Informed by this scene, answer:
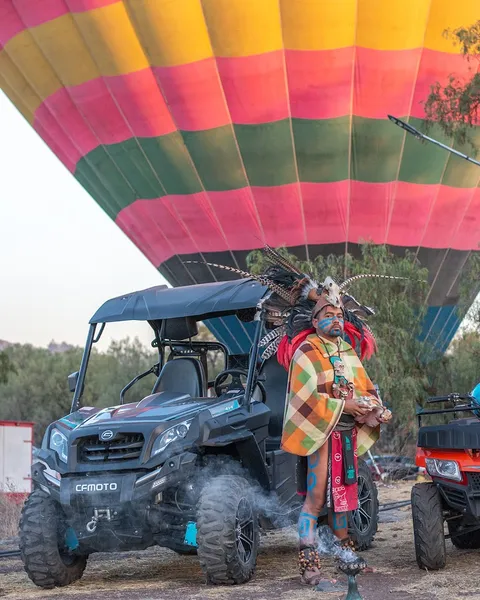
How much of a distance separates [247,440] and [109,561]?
196 cm

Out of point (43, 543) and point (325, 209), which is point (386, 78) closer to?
point (325, 209)

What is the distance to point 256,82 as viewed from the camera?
63.7 ft

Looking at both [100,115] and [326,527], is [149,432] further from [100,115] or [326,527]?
[100,115]

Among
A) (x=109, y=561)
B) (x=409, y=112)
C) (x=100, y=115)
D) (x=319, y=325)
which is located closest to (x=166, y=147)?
(x=100, y=115)

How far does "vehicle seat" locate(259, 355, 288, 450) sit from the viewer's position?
8570 mm

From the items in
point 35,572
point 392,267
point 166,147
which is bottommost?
point 35,572

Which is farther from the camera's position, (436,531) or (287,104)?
(287,104)

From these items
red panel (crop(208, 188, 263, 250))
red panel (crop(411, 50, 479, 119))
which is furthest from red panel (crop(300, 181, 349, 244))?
red panel (crop(411, 50, 479, 119))

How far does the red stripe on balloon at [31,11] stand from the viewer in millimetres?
19719

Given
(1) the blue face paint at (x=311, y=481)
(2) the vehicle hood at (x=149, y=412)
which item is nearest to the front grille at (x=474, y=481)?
(1) the blue face paint at (x=311, y=481)

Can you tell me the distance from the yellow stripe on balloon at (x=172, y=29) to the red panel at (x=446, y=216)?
5.26 metres

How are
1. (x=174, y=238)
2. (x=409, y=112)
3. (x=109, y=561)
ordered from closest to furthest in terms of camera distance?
(x=109, y=561) → (x=409, y=112) → (x=174, y=238)

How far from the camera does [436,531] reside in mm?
7070

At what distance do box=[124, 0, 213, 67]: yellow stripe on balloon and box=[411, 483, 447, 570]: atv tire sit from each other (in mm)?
13570
